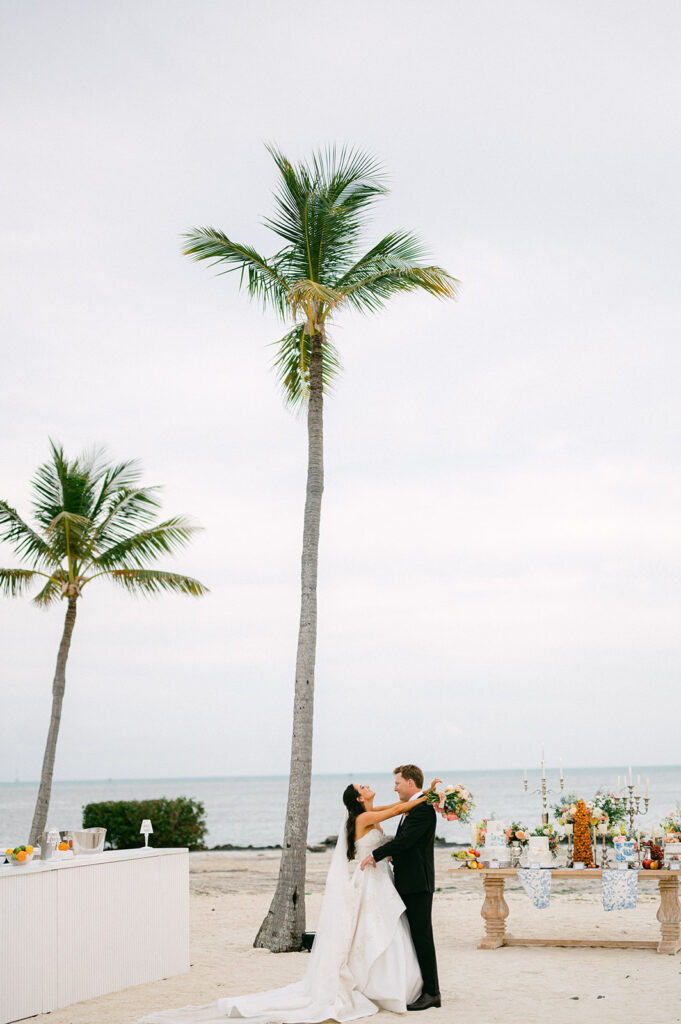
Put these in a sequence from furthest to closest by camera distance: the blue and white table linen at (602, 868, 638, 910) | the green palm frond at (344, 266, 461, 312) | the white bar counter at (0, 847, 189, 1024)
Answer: the green palm frond at (344, 266, 461, 312) → the blue and white table linen at (602, 868, 638, 910) → the white bar counter at (0, 847, 189, 1024)

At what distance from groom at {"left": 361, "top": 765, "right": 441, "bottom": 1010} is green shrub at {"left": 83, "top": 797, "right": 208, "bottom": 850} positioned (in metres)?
14.7

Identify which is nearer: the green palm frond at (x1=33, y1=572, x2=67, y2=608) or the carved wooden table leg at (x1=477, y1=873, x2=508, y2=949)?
the carved wooden table leg at (x1=477, y1=873, x2=508, y2=949)

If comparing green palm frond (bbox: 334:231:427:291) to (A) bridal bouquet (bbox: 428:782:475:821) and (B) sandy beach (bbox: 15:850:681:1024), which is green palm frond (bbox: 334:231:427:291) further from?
(B) sandy beach (bbox: 15:850:681:1024)

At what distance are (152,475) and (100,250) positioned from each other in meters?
4.35

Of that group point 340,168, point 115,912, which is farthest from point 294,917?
point 340,168

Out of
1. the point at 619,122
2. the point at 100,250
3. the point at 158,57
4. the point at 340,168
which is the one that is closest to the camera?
the point at 340,168

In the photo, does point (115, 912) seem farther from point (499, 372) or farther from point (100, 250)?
point (499, 372)

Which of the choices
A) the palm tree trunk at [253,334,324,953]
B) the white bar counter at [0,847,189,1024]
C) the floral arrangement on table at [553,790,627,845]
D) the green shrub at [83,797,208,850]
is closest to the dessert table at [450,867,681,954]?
the floral arrangement on table at [553,790,627,845]

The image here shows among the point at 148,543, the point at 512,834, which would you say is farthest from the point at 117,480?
the point at 512,834

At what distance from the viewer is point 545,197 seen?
17.0 m

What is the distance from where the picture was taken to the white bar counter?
24.5 ft

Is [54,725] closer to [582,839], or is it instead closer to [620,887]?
[582,839]

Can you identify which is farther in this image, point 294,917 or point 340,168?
point 340,168

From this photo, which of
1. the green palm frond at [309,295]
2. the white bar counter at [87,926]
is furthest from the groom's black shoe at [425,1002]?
the green palm frond at [309,295]
